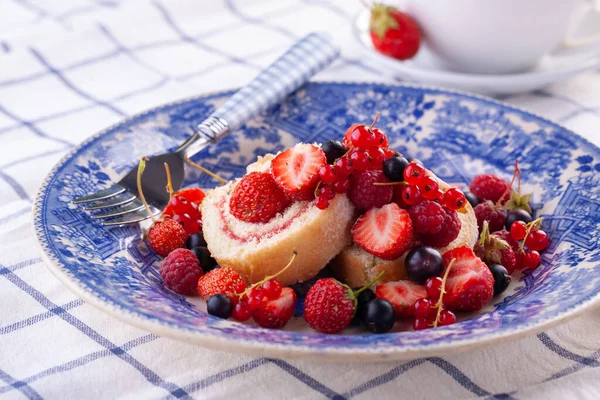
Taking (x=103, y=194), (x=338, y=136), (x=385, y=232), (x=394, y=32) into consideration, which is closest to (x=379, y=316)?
(x=385, y=232)

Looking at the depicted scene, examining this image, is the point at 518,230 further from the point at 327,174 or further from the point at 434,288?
the point at 327,174

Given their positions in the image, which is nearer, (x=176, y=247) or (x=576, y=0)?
(x=176, y=247)

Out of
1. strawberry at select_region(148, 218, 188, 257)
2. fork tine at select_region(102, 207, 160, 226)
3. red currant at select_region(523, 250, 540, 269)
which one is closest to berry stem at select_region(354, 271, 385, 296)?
red currant at select_region(523, 250, 540, 269)

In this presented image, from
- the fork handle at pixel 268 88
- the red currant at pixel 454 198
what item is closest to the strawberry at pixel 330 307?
the red currant at pixel 454 198

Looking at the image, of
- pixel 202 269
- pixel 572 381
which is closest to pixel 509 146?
pixel 572 381

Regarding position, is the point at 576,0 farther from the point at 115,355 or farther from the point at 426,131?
the point at 115,355

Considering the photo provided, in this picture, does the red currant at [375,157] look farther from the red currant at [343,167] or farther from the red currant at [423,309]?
the red currant at [423,309]
